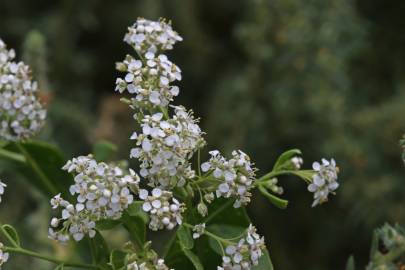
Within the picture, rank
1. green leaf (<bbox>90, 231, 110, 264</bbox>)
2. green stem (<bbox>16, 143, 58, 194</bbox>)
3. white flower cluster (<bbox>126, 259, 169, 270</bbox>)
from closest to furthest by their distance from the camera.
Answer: white flower cluster (<bbox>126, 259, 169, 270</bbox>)
green leaf (<bbox>90, 231, 110, 264</bbox>)
green stem (<bbox>16, 143, 58, 194</bbox>)

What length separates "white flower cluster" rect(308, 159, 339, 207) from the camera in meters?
0.88

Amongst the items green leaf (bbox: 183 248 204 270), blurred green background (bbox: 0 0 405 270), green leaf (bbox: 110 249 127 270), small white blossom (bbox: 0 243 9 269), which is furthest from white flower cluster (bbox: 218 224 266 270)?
blurred green background (bbox: 0 0 405 270)

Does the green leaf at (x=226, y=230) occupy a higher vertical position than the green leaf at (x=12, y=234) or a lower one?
higher

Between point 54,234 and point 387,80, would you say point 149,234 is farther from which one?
point 54,234

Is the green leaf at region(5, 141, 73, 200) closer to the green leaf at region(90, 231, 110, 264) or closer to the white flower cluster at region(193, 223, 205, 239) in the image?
the green leaf at region(90, 231, 110, 264)

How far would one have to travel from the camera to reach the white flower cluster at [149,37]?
39.0 inches

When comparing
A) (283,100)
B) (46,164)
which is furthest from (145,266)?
(283,100)

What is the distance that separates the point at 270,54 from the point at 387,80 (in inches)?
14.4

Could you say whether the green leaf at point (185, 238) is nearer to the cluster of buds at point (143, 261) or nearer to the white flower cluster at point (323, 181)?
the cluster of buds at point (143, 261)

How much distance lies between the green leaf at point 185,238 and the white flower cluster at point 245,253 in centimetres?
5

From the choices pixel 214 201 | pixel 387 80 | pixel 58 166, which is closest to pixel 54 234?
pixel 214 201

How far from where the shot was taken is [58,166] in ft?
3.98

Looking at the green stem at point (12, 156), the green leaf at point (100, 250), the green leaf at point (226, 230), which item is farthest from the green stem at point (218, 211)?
the green stem at point (12, 156)

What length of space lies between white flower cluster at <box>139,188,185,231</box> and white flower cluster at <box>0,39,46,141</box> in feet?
1.07
